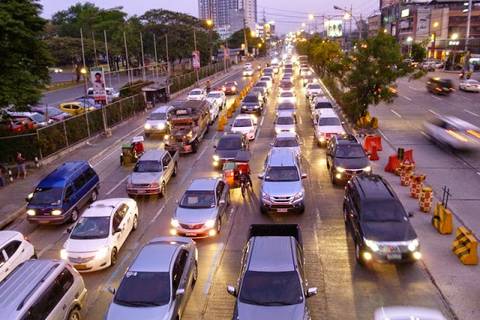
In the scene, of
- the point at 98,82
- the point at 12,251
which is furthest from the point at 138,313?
the point at 98,82

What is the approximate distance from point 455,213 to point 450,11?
317 ft

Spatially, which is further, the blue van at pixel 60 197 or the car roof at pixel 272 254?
the blue van at pixel 60 197

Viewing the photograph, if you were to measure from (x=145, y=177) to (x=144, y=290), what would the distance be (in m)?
10.3

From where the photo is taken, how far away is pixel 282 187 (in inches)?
723

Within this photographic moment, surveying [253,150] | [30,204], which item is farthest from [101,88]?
[30,204]

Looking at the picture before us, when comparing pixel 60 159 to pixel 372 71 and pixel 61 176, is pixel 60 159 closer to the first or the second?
pixel 61 176

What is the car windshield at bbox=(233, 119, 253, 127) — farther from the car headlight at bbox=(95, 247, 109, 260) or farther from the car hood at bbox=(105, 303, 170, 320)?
the car hood at bbox=(105, 303, 170, 320)

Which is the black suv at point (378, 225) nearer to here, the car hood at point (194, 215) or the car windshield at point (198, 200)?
the car hood at point (194, 215)

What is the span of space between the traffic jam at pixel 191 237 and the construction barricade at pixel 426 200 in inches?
93.0

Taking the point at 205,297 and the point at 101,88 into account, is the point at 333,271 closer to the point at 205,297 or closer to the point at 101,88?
the point at 205,297

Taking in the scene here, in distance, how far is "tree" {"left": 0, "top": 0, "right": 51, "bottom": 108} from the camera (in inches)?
984

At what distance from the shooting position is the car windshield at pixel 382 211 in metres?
14.5

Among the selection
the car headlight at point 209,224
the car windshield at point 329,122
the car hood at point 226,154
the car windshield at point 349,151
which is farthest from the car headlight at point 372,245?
the car windshield at point 329,122

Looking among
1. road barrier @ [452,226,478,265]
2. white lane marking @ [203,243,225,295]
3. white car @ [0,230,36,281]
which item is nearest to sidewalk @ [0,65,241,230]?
white car @ [0,230,36,281]
